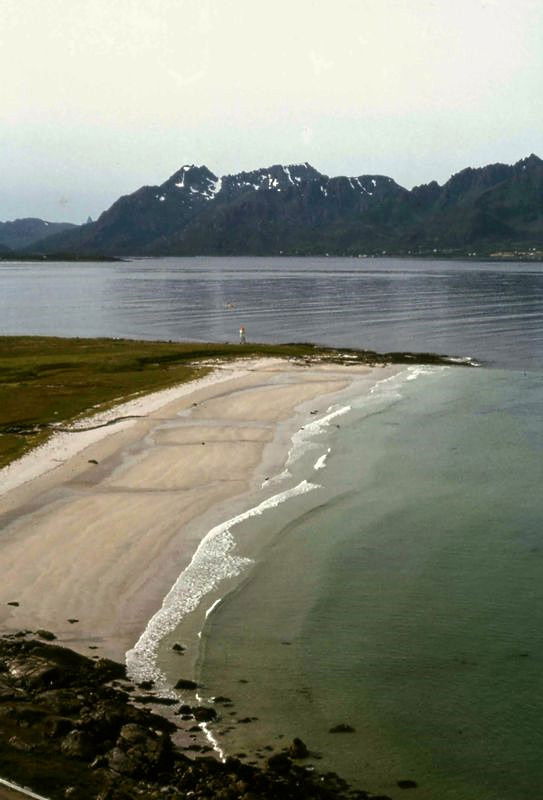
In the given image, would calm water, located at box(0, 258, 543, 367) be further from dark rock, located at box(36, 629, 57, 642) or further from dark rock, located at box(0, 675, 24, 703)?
dark rock, located at box(0, 675, 24, 703)

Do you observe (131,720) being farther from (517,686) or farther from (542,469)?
(542,469)

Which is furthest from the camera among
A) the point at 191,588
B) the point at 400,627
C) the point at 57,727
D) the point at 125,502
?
the point at 125,502

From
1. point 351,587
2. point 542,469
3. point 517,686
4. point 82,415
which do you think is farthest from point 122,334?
point 517,686

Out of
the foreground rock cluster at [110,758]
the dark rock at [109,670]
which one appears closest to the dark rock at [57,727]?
the foreground rock cluster at [110,758]

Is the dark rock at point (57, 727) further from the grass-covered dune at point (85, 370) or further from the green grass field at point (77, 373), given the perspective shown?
the green grass field at point (77, 373)

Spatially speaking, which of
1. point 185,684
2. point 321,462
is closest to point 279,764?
point 185,684

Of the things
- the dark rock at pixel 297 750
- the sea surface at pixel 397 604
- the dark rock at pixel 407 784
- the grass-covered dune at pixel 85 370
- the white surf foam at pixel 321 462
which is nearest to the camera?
the dark rock at pixel 407 784

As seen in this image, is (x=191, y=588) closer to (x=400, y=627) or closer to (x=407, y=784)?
(x=400, y=627)
